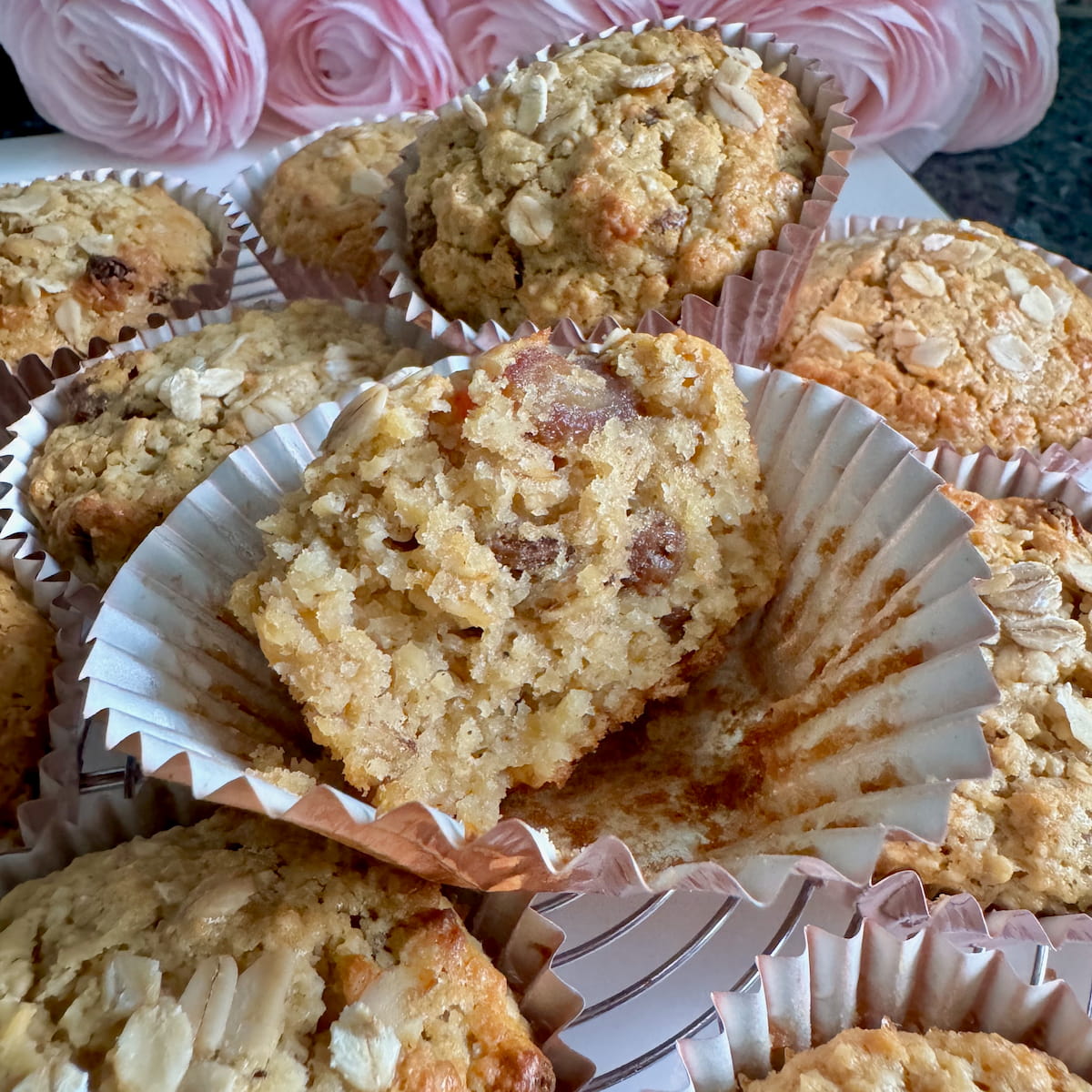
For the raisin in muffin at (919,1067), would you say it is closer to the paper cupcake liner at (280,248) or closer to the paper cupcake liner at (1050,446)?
the paper cupcake liner at (1050,446)

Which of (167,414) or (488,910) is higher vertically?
(167,414)

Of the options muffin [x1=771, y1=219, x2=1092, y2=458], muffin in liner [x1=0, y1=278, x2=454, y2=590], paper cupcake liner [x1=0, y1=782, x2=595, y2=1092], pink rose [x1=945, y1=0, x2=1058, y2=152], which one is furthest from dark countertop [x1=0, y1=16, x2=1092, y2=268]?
paper cupcake liner [x1=0, y1=782, x2=595, y2=1092]

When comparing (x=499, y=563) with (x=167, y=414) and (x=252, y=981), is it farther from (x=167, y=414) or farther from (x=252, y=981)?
(x=167, y=414)

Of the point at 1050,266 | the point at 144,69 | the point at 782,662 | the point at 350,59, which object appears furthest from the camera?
the point at 350,59

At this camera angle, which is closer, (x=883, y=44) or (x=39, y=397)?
(x=39, y=397)

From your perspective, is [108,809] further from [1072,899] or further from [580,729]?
[1072,899]

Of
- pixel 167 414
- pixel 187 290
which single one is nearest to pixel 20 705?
pixel 167 414
